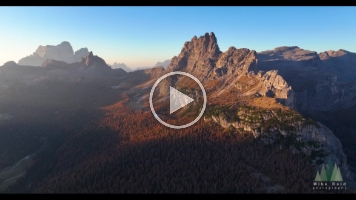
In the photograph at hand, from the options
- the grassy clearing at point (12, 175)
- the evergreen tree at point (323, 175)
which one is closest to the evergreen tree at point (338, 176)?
the evergreen tree at point (323, 175)

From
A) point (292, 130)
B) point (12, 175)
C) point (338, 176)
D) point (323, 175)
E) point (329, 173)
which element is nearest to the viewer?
point (338, 176)

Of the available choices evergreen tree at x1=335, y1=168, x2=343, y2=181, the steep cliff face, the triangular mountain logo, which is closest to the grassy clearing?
the steep cliff face

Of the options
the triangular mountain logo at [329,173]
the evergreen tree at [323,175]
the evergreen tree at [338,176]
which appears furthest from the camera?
the evergreen tree at [323,175]

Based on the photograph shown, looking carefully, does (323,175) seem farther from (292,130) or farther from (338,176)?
(292,130)

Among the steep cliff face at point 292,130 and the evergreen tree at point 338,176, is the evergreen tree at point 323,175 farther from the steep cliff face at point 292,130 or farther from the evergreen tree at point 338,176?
the evergreen tree at point 338,176

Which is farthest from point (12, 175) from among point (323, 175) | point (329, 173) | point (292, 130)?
point (329, 173)

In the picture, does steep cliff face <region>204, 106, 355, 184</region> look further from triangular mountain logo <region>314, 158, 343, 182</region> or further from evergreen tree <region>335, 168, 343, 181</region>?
evergreen tree <region>335, 168, 343, 181</region>

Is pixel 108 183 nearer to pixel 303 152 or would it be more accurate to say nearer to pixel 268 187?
pixel 268 187
